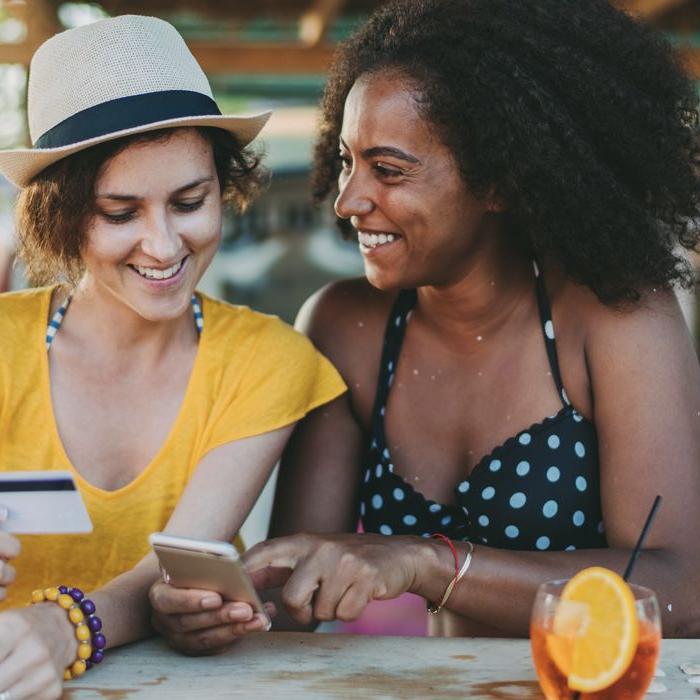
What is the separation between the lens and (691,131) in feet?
7.63

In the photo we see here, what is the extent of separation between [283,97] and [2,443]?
644 centimetres

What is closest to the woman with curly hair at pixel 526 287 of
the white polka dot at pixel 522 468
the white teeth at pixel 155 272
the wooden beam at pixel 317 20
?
the white polka dot at pixel 522 468

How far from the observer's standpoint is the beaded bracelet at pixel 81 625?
1.60 m

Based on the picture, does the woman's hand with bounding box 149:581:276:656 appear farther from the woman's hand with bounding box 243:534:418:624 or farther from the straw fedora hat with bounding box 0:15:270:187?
the straw fedora hat with bounding box 0:15:270:187

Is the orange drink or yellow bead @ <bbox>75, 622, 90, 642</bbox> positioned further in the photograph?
yellow bead @ <bbox>75, 622, 90, 642</bbox>

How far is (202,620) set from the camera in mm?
1622

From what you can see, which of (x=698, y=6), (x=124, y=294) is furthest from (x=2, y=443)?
(x=698, y=6)

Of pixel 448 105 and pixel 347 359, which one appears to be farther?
pixel 347 359

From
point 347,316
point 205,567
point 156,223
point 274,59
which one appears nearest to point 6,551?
point 205,567

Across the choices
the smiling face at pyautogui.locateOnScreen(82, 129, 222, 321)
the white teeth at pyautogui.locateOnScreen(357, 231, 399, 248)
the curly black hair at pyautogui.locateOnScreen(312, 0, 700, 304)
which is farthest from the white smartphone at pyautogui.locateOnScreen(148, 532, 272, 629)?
the curly black hair at pyautogui.locateOnScreen(312, 0, 700, 304)

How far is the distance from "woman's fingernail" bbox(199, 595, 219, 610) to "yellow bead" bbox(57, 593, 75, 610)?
7.9 inches

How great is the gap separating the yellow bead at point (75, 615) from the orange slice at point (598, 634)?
72cm

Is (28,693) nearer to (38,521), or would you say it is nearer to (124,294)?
(38,521)

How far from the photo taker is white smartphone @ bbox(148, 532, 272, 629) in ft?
4.79
